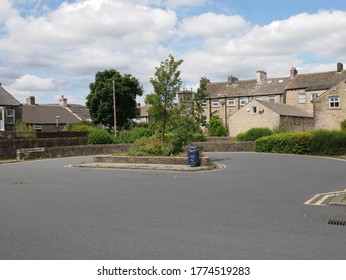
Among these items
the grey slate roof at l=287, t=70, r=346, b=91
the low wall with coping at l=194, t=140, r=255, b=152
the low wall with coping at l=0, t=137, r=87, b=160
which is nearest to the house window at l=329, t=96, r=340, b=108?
the grey slate roof at l=287, t=70, r=346, b=91

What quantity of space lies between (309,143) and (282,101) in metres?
27.5

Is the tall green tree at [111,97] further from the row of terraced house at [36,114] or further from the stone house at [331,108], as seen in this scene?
the stone house at [331,108]

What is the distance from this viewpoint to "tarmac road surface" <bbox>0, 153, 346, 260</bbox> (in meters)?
6.02

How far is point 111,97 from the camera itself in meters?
54.6

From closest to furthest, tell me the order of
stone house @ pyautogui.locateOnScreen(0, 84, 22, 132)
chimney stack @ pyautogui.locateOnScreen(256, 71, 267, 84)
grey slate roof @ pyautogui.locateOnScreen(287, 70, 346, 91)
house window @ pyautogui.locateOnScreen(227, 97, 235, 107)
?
stone house @ pyautogui.locateOnScreen(0, 84, 22, 132) < grey slate roof @ pyautogui.locateOnScreen(287, 70, 346, 91) < house window @ pyautogui.locateOnScreen(227, 97, 235, 107) < chimney stack @ pyautogui.locateOnScreen(256, 71, 267, 84)

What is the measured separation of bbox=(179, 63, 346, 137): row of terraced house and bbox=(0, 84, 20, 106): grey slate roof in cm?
2091

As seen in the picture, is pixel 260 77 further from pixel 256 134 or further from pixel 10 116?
pixel 10 116

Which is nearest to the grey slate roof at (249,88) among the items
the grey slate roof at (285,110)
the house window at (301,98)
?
the house window at (301,98)

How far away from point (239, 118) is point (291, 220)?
41.9 metres

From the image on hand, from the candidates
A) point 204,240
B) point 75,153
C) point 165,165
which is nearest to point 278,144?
point 165,165

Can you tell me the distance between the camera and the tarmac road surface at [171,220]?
602cm

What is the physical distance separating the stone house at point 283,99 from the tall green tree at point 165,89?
2319 cm

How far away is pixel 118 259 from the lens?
5.62m

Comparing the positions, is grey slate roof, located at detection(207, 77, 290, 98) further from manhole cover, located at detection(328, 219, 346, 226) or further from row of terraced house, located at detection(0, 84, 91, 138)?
manhole cover, located at detection(328, 219, 346, 226)
